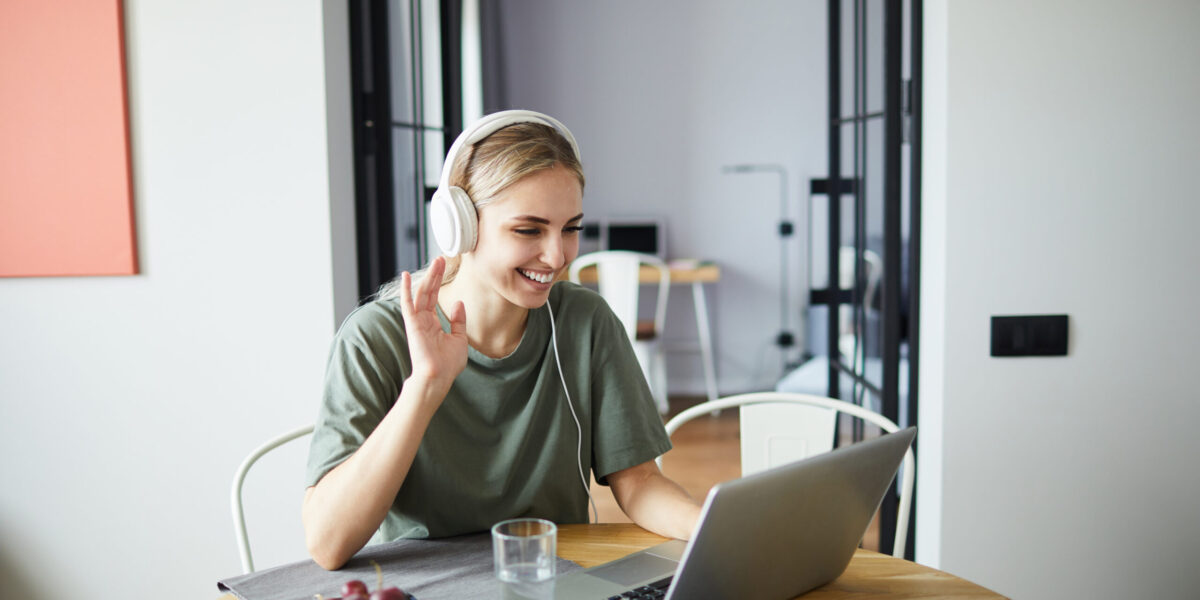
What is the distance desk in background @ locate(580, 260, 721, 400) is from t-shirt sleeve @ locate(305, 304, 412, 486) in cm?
312

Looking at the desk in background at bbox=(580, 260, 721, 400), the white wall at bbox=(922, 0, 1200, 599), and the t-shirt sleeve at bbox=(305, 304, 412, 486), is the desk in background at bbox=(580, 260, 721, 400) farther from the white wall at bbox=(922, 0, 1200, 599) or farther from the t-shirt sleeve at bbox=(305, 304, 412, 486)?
the t-shirt sleeve at bbox=(305, 304, 412, 486)

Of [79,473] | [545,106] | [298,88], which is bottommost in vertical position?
[79,473]

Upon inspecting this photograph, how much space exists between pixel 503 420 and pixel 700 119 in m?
3.96

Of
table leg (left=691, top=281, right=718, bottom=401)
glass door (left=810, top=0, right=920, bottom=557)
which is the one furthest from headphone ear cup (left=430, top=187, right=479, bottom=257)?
table leg (left=691, top=281, right=718, bottom=401)

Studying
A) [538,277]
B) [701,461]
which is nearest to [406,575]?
[538,277]

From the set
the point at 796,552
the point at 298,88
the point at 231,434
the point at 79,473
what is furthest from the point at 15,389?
the point at 796,552

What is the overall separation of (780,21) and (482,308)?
13.4 ft

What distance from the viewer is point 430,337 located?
1.01m

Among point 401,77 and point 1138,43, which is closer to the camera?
point 1138,43

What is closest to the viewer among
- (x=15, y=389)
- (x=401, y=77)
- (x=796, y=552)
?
(x=796, y=552)

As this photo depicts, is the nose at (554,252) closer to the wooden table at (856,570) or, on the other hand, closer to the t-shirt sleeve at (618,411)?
the t-shirt sleeve at (618,411)

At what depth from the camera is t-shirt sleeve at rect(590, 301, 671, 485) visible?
125cm

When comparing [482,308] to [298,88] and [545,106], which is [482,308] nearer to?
[298,88]

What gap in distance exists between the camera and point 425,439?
3.71 ft
